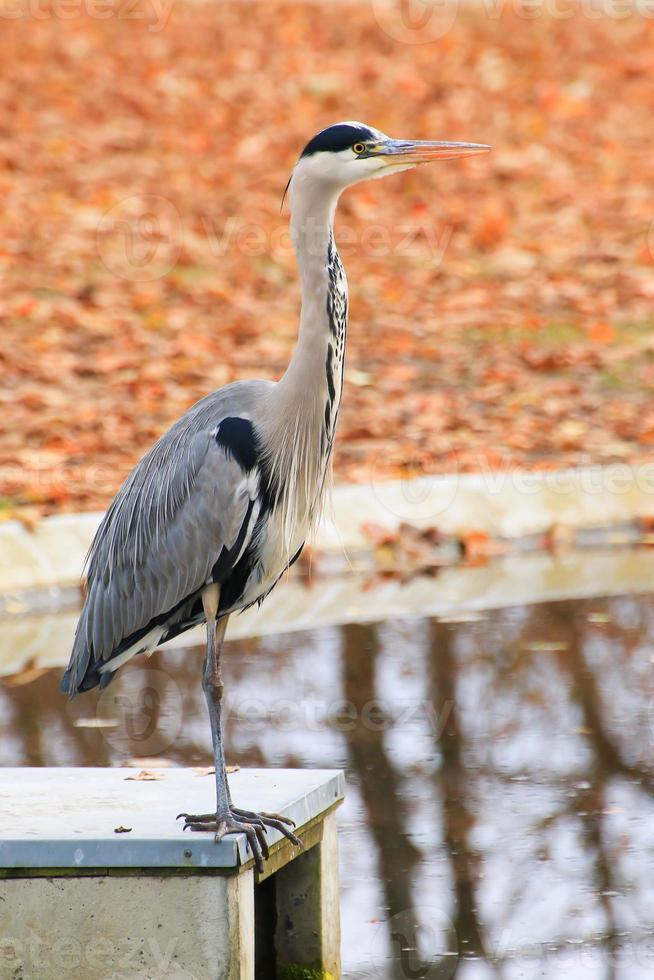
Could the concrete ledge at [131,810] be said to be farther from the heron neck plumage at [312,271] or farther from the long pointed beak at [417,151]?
the long pointed beak at [417,151]

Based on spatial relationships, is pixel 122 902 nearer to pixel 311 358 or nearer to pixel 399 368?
pixel 311 358

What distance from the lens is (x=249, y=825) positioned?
13.3 ft

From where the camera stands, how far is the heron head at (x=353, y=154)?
4.62 m

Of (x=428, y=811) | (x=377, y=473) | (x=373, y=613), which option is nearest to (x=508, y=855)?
(x=428, y=811)

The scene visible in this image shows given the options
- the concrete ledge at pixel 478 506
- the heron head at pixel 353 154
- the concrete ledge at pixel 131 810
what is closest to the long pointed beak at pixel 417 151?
the heron head at pixel 353 154

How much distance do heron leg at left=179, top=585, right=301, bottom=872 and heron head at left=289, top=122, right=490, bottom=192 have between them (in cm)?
127

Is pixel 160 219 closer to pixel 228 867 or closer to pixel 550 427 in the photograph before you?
pixel 550 427

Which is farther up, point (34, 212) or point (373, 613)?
point (34, 212)

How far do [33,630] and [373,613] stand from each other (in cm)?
167

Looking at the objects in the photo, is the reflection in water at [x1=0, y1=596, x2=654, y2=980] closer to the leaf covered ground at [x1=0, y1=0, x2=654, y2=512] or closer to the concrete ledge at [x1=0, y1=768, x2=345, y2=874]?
the concrete ledge at [x1=0, y1=768, x2=345, y2=874]

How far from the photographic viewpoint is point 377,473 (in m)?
9.55

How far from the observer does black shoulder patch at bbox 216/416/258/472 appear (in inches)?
181

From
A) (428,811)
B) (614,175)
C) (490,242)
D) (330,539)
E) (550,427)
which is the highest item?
(614,175)

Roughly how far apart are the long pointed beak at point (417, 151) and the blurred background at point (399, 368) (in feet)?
7.08
